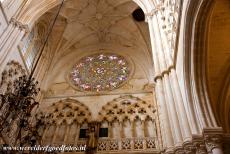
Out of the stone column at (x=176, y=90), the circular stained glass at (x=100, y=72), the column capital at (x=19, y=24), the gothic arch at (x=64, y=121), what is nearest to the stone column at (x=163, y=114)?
the stone column at (x=176, y=90)

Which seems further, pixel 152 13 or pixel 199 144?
pixel 152 13

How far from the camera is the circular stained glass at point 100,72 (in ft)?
50.0

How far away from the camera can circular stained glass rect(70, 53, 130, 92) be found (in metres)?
15.2

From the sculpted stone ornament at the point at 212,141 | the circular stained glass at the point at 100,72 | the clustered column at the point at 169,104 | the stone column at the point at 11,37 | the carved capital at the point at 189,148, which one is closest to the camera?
the sculpted stone ornament at the point at 212,141

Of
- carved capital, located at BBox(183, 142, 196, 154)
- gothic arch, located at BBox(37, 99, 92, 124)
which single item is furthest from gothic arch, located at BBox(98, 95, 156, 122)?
carved capital, located at BBox(183, 142, 196, 154)

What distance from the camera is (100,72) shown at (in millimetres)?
16062

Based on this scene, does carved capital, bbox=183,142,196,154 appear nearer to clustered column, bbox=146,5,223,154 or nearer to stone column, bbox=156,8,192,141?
clustered column, bbox=146,5,223,154

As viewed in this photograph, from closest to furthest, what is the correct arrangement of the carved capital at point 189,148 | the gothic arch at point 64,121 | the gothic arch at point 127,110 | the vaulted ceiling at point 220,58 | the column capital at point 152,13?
the carved capital at point 189,148 → the vaulted ceiling at point 220,58 → the column capital at point 152,13 → the gothic arch at point 64,121 → the gothic arch at point 127,110

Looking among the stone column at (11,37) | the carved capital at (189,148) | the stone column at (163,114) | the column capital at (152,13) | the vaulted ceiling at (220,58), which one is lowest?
the carved capital at (189,148)

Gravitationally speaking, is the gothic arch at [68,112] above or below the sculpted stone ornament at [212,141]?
above

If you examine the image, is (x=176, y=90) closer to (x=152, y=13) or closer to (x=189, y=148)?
(x=189, y=148)

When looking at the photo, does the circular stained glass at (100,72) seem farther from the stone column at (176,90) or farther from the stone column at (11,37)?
the stone column at (176,90)

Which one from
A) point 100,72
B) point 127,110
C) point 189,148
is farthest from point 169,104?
point 100,72

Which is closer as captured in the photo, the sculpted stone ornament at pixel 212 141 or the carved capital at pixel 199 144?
the sculpted stone ornament at pixel 212 141
